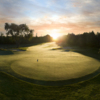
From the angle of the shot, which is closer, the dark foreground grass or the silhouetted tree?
the dark foreground grass

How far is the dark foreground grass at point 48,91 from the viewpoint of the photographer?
7.45 meters

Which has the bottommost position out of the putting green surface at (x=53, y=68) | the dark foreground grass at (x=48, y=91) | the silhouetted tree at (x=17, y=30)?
the dark foreground grass at (x=48, y=91)

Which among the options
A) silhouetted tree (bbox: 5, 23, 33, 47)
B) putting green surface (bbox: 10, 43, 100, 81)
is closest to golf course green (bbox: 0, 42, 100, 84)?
putting green surface (bbox: 10, 43, 100, 81)

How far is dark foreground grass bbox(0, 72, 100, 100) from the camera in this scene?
745 cm

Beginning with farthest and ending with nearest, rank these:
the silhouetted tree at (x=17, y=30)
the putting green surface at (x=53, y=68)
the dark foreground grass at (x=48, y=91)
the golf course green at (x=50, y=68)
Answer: the silhouetted tree at (x=17, y=30)
the golf course green at (x=50, y=68)
the putting green surface at (x=53, y=68)
the dark foreground grass at (x=48, y=91)

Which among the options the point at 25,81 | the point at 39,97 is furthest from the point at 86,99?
the point at 25,81

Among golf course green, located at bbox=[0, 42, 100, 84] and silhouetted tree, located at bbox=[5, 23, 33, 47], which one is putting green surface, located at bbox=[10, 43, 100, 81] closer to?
golf course green, located at bbox=[0, 42, 100, 84]

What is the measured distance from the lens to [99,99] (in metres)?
A: 7.24

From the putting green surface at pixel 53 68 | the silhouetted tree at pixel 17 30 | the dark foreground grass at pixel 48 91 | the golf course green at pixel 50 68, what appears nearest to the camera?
the dark foreground grass at pixel 48 91

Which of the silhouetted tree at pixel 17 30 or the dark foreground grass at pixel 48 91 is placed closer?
the dark foreground grass at pixel 48 91

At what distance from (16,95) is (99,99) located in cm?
650

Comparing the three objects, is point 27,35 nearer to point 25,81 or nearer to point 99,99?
point 25,81

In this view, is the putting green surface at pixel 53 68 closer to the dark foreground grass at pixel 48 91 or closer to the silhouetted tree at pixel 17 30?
the dark foreground grass at pixel 48 91

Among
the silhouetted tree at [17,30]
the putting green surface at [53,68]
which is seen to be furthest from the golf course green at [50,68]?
the silhouetted tree at [17,30]
